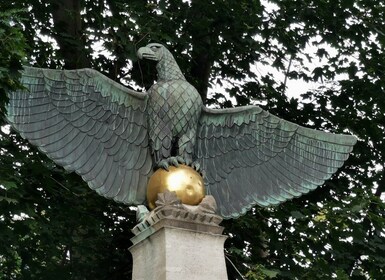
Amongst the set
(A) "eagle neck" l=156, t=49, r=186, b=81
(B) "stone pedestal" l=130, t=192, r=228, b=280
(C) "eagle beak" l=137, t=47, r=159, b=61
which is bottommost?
(B) "stone pedestal" l=130, t=192, r=228, b=280

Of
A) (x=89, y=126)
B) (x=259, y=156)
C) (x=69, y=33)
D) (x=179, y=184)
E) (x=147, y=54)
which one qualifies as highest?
(x=69, y=33)

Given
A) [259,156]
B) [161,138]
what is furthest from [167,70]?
[259,156]

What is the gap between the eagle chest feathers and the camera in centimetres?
495

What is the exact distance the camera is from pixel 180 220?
14.8 ft

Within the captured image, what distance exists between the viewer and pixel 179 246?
4457 millimetres

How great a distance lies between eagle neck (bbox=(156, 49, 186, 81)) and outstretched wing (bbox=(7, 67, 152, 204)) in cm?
22

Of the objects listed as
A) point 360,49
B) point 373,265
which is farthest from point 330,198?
point 360,49

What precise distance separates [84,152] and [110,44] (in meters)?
3.15

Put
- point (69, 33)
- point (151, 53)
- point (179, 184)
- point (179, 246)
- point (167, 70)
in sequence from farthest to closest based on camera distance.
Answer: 1. point (69, 33)
2. point (151, 53)
3. point (167, 70)
4. point (179, 184)
5. point (179, 246)

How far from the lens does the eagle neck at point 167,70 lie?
17.0ft

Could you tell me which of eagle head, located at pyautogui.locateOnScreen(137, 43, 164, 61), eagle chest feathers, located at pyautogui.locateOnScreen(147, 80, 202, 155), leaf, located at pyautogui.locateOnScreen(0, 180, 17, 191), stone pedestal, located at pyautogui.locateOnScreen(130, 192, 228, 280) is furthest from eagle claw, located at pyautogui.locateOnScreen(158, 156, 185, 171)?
leaf, located at pyautogui.locateOnScreen(0, 180, 17, 191)

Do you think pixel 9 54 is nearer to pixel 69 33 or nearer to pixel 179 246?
pixel 179 246

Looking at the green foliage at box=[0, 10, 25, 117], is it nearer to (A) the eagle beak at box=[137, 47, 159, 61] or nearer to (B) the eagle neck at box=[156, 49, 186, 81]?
(A) the eagle beak at box=[137, 47, 159, 61]

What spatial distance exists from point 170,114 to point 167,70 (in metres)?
0.44
